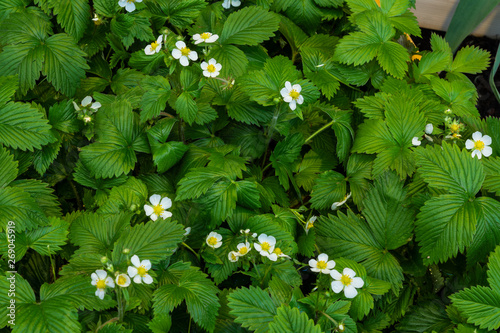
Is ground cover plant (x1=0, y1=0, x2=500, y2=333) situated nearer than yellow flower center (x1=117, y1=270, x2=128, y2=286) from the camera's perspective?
No

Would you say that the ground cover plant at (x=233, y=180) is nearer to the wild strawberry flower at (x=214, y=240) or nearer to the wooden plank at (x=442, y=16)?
the wild strawberry flower at (x=214, y=240)

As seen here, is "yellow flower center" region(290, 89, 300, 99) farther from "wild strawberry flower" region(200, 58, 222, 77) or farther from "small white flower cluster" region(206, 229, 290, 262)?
"small white flower cluster" region(206, 229, 290, 262)

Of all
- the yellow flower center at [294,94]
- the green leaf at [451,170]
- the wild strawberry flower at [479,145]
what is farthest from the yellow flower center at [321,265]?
the wild strawberry flower at [479,145]

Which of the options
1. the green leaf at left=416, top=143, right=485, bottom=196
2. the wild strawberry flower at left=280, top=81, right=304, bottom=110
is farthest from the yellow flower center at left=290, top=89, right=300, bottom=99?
the green leaf at left=416, top=143, right=485, bottom=196

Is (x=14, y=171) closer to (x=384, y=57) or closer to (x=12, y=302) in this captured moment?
(x=12, y=302)

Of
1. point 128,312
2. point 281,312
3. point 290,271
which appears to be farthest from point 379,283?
point 128,312

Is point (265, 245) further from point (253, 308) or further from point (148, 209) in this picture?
point (148, 209)

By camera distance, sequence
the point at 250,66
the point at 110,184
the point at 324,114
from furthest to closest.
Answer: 1. the point at 324,114
2. the point at 250,66
3. the point at 110,184
